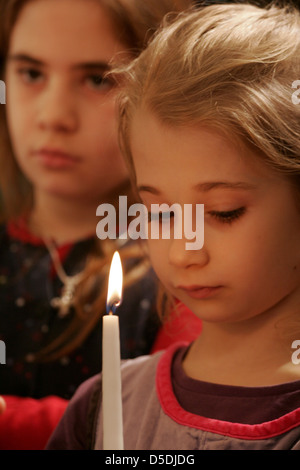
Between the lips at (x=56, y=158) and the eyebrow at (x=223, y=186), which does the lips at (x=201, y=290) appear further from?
the lips at (x=56, y=158)

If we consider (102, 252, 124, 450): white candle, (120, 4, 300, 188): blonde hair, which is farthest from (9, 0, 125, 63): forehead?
(102, 252, 124, 450): white candle

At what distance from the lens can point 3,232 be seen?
3.29 ft

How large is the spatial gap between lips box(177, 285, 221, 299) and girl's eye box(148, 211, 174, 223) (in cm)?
6

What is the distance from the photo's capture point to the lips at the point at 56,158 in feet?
2.71

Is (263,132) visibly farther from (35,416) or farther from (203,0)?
(35,416)

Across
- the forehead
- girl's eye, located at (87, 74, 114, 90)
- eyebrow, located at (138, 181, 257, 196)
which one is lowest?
eyebrow, located at (138, 181, 257, 196)

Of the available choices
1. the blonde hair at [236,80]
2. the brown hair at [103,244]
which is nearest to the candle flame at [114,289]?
the blonde hair at [236,80]

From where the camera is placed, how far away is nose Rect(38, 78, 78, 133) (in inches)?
31.3

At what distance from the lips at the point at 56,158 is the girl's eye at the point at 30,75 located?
8cm

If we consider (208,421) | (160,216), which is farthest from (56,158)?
(208,421)

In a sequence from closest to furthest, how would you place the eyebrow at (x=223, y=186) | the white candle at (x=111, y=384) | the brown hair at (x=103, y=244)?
the white candle at (x=111, y=384) < the eyebrow at (x=223, y=186) < the brown hair at (x=103, y=244)

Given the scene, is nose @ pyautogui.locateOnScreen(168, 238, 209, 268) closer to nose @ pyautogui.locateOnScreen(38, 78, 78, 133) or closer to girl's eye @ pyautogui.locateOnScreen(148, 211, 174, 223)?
girl's eye @ pyautogui.locateOnScreen(148, 211, 174, 223)

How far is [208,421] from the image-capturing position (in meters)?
0.59

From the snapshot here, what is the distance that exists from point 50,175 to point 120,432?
20.0 inches
